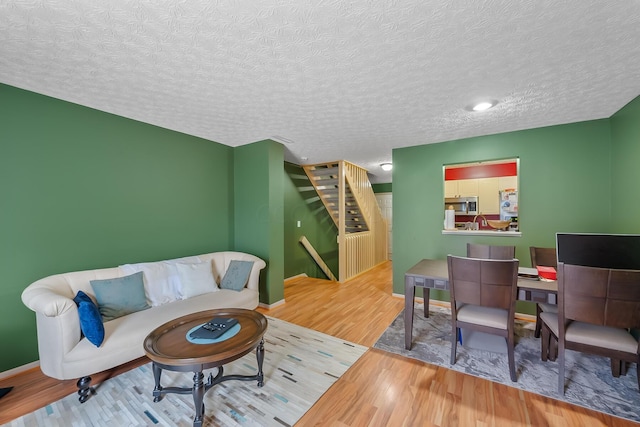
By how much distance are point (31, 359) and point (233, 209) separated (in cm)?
254

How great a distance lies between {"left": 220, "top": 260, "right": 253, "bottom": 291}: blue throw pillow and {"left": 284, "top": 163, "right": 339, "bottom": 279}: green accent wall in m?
1.78

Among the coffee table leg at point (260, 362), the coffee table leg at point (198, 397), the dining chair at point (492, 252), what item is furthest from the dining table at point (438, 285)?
the coffee table leg at point (198, 397)

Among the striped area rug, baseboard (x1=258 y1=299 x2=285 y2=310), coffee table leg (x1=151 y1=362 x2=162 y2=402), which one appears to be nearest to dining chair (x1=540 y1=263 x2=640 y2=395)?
the striped area rug

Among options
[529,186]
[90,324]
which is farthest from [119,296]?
[529,186]

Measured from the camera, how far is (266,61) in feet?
5.65

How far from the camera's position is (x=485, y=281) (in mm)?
1956

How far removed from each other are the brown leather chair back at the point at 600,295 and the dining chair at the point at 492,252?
1.04 meters

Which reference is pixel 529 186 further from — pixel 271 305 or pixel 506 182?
pixel 271 305

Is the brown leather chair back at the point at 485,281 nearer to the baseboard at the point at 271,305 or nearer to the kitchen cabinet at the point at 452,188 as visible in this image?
the baseboard at the point at 271,305

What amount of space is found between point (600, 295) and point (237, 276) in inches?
130

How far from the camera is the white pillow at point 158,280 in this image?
2529mm

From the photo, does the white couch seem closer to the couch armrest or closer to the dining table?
the couch armrest

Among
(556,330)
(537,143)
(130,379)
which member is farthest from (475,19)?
(130,379)

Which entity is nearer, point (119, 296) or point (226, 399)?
point (226, 399)
